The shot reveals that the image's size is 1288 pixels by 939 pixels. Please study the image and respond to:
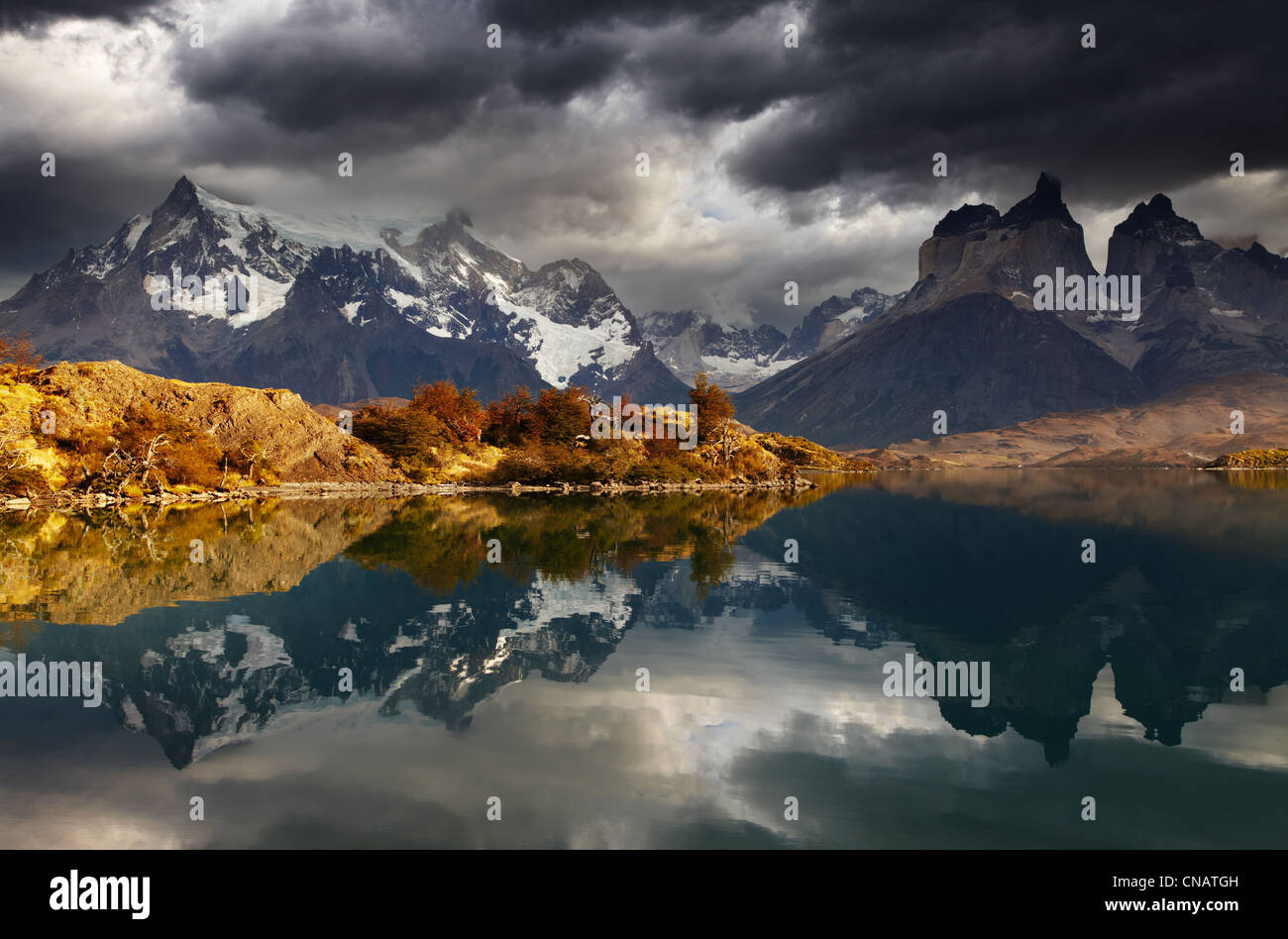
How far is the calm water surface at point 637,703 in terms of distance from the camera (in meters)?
11.0

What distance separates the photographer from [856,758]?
13086 millimetres

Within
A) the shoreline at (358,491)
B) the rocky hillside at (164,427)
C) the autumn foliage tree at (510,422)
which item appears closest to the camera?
the shoreline at (358,491)

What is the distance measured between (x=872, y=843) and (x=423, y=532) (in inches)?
1524

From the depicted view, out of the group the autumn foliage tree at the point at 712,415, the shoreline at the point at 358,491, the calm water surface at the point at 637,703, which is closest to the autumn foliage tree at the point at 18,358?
the shoreline at the point at 358,491

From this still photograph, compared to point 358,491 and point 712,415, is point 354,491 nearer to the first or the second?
point 358,491

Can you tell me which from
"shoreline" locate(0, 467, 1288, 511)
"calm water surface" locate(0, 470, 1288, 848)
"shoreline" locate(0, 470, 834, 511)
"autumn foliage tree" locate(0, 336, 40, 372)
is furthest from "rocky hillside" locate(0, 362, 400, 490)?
"calm water surface" locate(0, 470, 1288, 848)

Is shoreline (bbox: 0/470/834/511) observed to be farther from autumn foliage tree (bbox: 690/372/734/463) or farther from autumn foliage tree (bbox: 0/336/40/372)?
autumn foliage tree (bbox: 0/336/40/372)

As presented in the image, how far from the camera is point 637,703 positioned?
16.2 m

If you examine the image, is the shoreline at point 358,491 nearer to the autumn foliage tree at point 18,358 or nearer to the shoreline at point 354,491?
the shoreline at point 354,491

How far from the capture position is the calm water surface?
11.0m

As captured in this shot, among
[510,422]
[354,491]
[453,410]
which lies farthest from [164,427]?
[510,422]

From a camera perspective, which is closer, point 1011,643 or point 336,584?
point 1011,643
